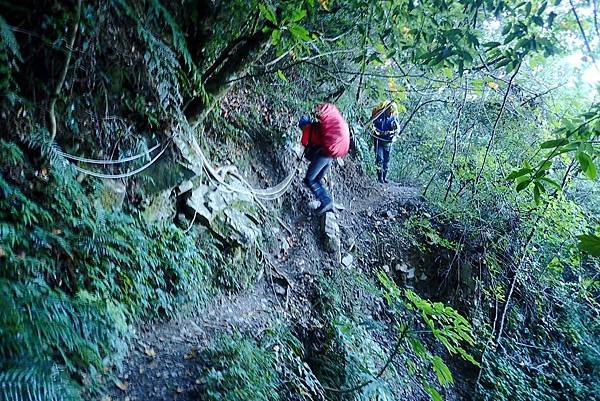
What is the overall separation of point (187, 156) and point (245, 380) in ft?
9.12

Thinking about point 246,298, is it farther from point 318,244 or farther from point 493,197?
point 493,197

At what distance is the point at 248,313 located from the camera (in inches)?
193

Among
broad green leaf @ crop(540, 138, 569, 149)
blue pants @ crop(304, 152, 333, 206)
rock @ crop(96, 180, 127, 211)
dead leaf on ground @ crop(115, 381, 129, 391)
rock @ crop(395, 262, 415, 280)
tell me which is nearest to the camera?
broad green leaf @ crop(540, 138, 569, 149)

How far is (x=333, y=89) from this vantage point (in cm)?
771

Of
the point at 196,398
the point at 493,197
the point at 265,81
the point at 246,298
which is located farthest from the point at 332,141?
the point at 196,398

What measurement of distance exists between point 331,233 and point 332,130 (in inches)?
75.7

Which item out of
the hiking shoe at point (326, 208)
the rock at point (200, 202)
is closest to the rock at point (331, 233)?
the hiking shoe at point (326, 208)

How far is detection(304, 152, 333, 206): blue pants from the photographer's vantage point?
21.6 ft

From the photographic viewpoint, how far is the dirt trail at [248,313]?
3389mm

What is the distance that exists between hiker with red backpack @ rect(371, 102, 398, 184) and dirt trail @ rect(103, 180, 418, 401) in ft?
3.46

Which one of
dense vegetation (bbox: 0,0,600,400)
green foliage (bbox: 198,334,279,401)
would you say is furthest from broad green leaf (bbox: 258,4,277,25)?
green foliage (bbox: 198,334,279,401)

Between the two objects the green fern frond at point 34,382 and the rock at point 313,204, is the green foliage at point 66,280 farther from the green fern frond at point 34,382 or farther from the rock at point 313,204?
the rock at point 313,204

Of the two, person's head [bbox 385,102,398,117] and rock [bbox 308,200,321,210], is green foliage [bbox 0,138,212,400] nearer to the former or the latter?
rock [bbox 308,200,321,210]

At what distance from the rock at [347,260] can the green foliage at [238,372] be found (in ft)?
10.3
